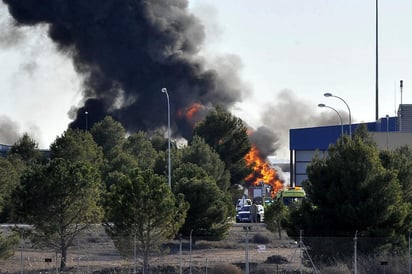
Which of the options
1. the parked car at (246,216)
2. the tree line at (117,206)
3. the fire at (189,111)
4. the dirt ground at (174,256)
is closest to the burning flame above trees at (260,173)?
the fire at (189,111)

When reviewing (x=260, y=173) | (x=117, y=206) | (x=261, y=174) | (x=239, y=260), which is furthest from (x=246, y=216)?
(x=117, y=206)

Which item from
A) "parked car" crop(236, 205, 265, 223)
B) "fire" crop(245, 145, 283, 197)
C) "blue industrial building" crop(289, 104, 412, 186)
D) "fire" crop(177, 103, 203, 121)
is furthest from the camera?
"fire" crop(177, 103, 203, 121)

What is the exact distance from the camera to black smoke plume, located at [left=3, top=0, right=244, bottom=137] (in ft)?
409

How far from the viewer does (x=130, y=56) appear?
5094 inches

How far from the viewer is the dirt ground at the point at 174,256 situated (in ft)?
124

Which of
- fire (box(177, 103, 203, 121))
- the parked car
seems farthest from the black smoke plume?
the parked car

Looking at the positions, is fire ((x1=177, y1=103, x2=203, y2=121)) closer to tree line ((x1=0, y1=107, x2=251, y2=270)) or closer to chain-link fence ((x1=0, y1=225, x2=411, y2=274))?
tree line ((x1=0, y1=107, x2=251, y2=270))

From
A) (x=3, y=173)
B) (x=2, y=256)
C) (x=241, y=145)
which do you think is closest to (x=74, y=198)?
(x=2, y=256)

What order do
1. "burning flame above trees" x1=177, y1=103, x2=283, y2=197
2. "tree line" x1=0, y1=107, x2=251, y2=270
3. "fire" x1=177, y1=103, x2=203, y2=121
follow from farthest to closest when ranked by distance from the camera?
"fire" x1=177, y1=103, x2=203, y2=121, "burning flame above trees" x1=177, y1=103, x2=283, y2=197, "tree line" x1=0, y1=107, x2=251, y2=270

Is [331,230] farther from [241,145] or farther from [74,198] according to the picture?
[241,145]

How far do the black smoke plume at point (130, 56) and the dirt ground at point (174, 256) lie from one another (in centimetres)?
6876

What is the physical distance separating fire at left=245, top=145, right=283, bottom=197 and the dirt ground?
4322 centimetres

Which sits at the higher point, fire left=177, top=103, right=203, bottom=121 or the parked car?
fire left=177, top=103, right=203, bottom=121

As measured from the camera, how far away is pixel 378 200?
37562mm
